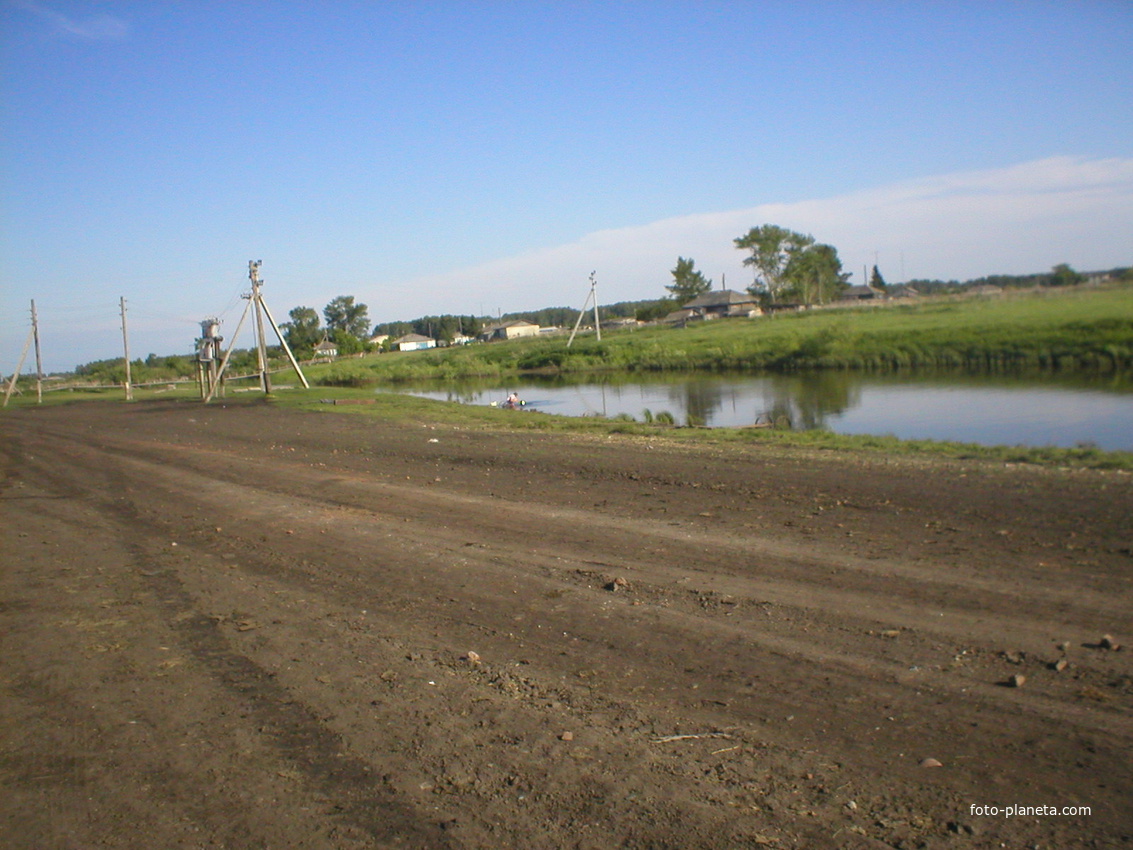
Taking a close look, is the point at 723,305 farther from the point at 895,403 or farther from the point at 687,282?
the point at 895,403

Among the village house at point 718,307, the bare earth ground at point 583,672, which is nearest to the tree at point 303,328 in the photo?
the village house at point 718,307

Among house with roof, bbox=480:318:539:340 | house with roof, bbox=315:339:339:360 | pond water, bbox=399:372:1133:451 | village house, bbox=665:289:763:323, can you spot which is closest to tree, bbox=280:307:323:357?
house with roof, bbox=315:339:339:360

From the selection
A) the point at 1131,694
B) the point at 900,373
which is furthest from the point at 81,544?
the point at 900,373

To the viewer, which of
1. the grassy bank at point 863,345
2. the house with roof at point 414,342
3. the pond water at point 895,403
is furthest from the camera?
the house with roof at point 414,342

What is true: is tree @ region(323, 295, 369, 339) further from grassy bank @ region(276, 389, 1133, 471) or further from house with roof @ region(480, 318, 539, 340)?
grassy bank @ region(276, 389, 1133, 471)

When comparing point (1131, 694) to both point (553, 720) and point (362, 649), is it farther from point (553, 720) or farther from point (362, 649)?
point (362, 649)

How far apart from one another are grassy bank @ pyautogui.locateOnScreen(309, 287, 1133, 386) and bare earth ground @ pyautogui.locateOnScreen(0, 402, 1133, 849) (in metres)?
15.1

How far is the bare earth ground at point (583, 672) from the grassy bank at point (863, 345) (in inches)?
595

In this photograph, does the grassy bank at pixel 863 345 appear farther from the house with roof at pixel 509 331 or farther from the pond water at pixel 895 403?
the house with roof at pixel 509 331

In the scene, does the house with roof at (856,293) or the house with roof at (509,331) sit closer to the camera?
the house with roof at (856,293)

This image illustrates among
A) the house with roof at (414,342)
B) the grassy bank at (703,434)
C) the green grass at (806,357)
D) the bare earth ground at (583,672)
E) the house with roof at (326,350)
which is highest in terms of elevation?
the house with roof at (414,342)

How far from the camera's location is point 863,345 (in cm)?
5528

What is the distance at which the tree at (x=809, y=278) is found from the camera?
121312mm

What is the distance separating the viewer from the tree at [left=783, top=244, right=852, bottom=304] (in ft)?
398
